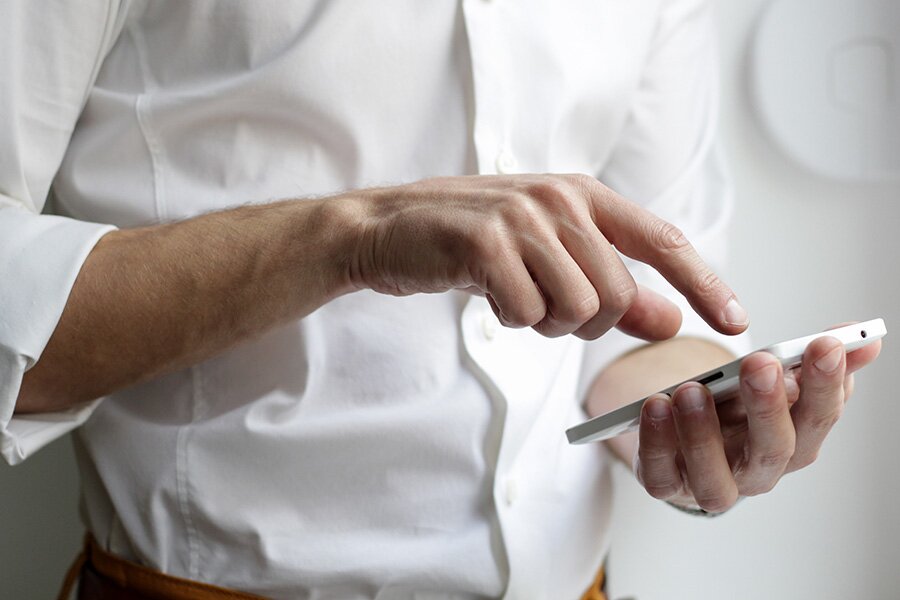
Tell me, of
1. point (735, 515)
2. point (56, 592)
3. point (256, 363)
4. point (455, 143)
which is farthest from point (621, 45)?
point (56, 592)

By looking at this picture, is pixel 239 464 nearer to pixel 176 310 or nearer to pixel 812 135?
pixel 176 310

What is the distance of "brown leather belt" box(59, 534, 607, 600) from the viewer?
76cm

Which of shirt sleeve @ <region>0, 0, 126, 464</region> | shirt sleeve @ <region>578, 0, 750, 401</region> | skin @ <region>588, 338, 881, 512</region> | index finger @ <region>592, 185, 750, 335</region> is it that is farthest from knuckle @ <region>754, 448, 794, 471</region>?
shirt sleeve @ <region>0, 0, 126, 464</region>

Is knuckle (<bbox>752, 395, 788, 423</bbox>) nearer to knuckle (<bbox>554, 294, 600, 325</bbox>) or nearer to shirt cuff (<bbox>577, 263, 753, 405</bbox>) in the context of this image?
knuckle (<bbox>554, 294, 600, 325</bbox>)

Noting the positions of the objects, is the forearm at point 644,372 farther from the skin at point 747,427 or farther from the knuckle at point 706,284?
the knuckle at point 706,284

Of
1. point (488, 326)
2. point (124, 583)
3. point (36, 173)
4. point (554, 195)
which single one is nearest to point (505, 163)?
point (488, 326)

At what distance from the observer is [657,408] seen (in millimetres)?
620

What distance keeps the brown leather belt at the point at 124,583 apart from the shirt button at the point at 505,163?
15.7 inches

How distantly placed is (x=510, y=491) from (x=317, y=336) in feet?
0.70

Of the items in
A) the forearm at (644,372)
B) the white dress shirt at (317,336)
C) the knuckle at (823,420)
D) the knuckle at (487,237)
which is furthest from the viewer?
the forearm at (644,372)

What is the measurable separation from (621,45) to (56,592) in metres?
0.86

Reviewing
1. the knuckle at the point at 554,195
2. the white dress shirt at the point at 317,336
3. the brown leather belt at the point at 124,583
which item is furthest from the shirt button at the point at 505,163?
the brown leather belt at the point at 124,583

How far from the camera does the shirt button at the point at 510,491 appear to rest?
0.82 meters

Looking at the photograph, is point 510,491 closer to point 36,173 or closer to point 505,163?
point 505,163
